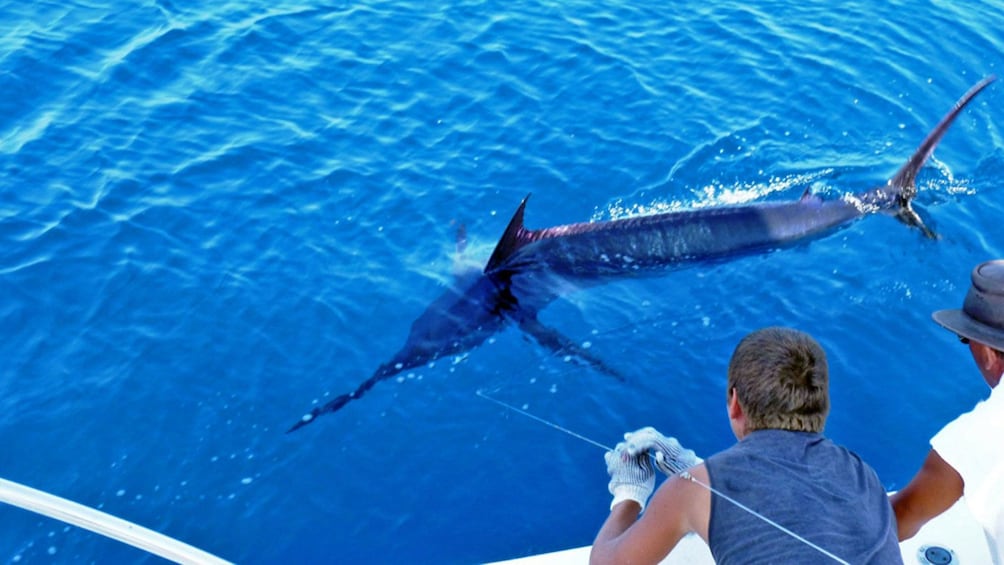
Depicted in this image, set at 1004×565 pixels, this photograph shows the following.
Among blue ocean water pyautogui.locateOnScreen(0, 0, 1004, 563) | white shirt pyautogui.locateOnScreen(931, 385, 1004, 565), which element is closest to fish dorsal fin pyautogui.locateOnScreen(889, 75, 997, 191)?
blue ocean water pyautogui.locateOnScreen(0, 0, 1004, 563)

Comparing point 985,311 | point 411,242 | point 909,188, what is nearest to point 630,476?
point 985,311

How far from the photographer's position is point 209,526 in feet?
20.0

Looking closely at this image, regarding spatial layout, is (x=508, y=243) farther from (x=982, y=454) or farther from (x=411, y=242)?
(x=982, y=454)

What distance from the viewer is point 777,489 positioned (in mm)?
3178

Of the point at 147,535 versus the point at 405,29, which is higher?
the point at 147,535

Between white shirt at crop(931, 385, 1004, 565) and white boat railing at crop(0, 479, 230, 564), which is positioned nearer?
white shirt at crop(931, 385, 1004, 565)

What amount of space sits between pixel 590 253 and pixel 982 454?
496 cm

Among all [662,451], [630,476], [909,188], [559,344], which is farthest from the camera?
[909,188]

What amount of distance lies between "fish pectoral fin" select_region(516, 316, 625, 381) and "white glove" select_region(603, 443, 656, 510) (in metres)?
3.39

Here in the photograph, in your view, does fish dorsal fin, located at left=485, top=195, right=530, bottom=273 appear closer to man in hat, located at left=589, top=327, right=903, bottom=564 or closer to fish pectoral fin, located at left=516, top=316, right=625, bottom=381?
fish pectoral fin, located at left=516, top=316, right=625, bottom=381

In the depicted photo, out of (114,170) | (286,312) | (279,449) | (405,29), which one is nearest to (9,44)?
(114,170)

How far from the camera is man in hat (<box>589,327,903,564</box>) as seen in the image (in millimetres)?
3109

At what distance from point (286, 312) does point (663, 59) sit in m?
5.83

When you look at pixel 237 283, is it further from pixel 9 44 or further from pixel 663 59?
pixel 663 59
